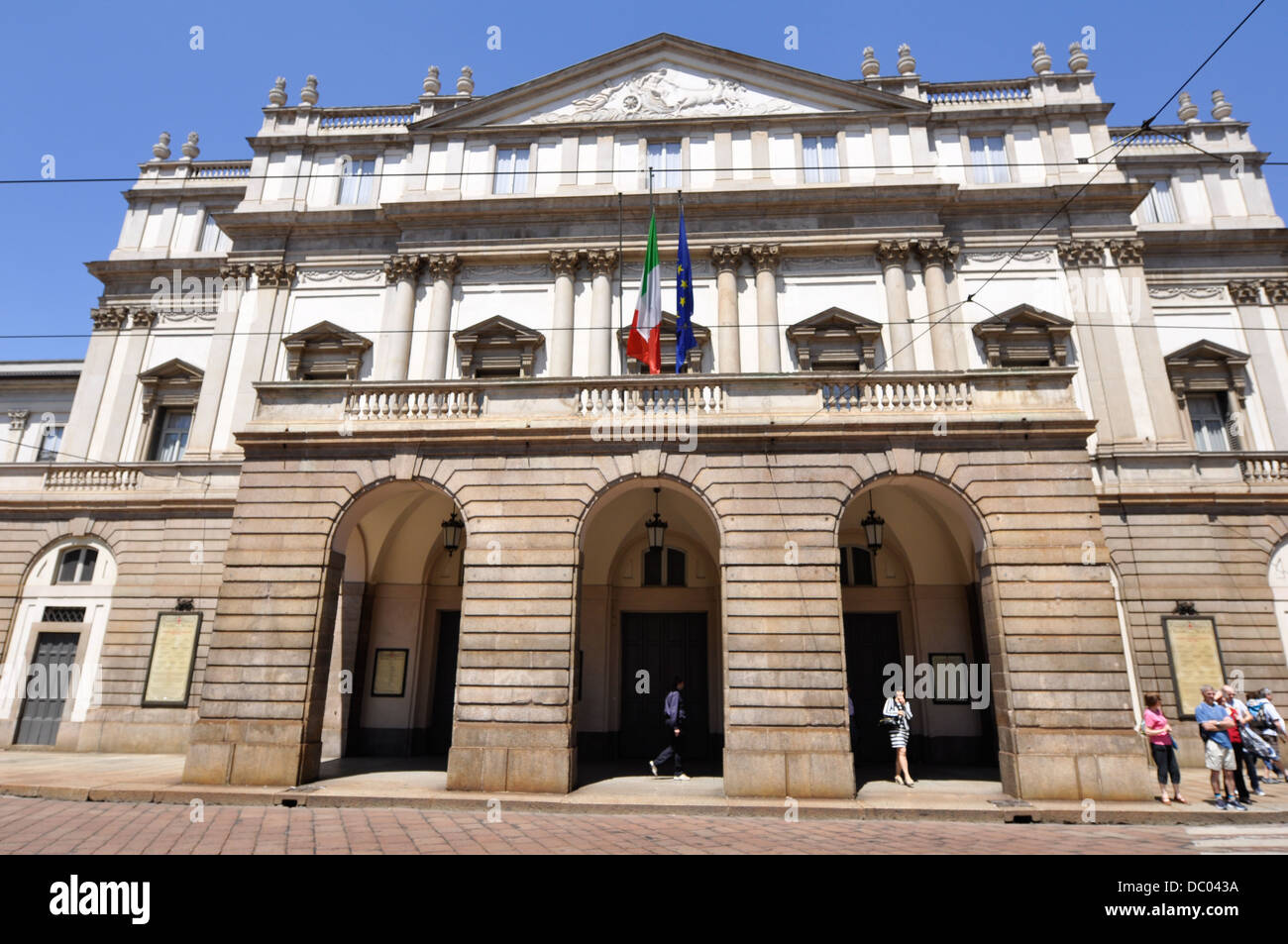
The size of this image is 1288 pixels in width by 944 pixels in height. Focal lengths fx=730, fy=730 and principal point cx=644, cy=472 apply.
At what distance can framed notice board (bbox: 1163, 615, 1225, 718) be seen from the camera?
1803 cm

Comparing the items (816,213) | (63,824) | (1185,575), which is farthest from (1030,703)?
(816,213)

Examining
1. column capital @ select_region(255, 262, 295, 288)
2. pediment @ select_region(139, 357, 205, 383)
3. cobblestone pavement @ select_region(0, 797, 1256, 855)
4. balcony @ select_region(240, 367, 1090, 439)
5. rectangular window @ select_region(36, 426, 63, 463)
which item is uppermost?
column capital @ select_region(255, 262, 295, 288)

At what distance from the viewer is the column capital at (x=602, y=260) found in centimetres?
2316

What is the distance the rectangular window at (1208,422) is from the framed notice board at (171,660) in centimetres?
3059

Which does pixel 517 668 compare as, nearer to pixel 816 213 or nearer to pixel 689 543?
pixel 689 543

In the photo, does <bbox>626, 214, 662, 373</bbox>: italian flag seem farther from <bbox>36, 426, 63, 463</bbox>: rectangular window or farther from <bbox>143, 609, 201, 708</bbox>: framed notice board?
<bbox>36, 426, 63, 463</bbox>: rectangular window

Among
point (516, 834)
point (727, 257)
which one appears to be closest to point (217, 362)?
point (727, 257)

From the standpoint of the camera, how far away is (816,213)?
23.2 m

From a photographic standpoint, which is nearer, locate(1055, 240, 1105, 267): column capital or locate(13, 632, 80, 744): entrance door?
locate(13, 632, 80, 744): entrance door

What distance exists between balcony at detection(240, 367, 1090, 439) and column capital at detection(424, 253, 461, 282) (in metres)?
9.89

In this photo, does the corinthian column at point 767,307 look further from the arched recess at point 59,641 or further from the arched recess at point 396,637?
the arched recess at point 59,641

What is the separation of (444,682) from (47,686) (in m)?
12.5

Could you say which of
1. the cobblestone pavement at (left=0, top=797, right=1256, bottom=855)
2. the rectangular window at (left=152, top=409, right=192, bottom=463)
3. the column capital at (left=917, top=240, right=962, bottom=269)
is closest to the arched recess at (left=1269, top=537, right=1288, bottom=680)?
the cobblestone pavement at (left=0, top=797, right=1256, bottom=855)

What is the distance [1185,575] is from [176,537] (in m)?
28.4
